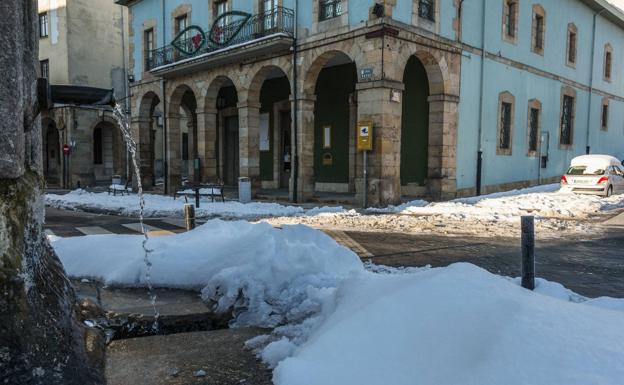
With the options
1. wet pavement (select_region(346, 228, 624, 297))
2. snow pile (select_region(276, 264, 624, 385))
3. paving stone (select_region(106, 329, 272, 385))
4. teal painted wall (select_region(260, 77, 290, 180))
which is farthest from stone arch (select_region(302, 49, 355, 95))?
snow pile (select_region(276, 264, 624, 385))

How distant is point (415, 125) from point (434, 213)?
205 inches

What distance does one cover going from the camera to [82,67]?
24750 mm

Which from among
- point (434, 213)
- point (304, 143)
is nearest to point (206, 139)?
point (304, 143)

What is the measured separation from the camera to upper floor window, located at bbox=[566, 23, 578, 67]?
21000 mm

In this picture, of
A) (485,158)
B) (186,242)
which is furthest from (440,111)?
(186,242)

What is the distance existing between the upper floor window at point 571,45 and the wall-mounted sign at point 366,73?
13648mm

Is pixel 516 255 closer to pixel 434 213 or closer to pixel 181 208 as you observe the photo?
pixel 434 213

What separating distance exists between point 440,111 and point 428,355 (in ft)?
41.4

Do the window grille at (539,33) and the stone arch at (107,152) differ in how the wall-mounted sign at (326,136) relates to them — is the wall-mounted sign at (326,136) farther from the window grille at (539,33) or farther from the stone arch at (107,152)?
the stone arch at (107,152)

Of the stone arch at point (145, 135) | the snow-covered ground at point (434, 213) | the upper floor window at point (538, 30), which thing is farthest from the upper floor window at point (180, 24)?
the upper floor window at point (538, 30)

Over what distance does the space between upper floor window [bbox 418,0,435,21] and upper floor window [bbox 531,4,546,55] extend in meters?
7.07

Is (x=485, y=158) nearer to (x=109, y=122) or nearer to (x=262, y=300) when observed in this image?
(x=262, y=300)

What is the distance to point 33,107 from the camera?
2475 millimetres

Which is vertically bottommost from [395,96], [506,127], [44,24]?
[506,127]
